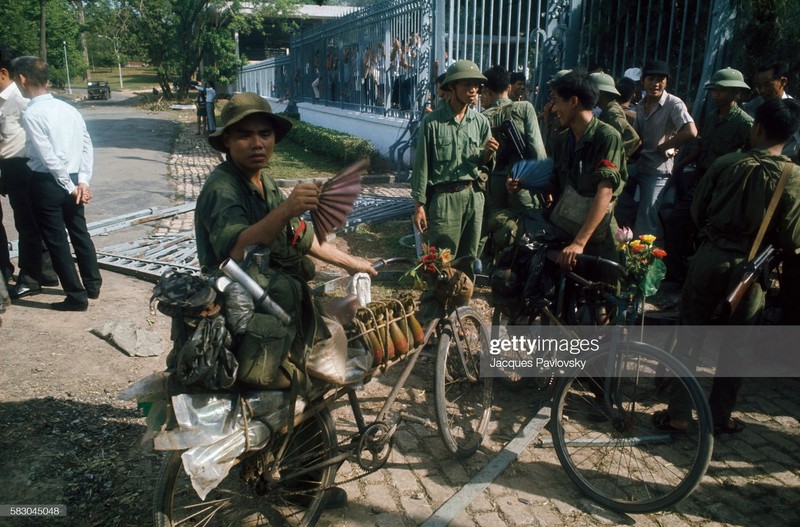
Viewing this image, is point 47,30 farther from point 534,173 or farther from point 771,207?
point 771,207

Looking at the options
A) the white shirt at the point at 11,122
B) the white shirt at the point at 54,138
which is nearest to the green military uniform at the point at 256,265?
the white shirt at the point at 54,138

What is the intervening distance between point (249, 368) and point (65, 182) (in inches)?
154

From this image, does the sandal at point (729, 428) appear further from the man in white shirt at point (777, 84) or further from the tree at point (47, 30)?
the tree at point (47, 30)

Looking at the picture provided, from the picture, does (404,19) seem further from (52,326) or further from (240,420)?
(240,420)

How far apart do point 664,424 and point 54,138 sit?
529 centimetres

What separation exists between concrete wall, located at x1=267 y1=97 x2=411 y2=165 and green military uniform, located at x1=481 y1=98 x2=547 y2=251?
684cm

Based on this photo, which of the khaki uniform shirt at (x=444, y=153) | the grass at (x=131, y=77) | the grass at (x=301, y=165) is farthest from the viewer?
the grass at (x=131, y=77)

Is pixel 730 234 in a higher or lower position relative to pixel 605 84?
lower

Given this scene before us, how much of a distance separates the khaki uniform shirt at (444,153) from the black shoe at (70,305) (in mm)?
3284

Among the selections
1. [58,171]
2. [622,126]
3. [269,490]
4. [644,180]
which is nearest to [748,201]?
[622,126]

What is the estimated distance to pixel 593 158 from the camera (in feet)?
12.5

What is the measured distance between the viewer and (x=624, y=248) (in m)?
3.36

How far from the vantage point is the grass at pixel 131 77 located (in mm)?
50138

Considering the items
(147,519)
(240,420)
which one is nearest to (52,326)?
(147,519)
